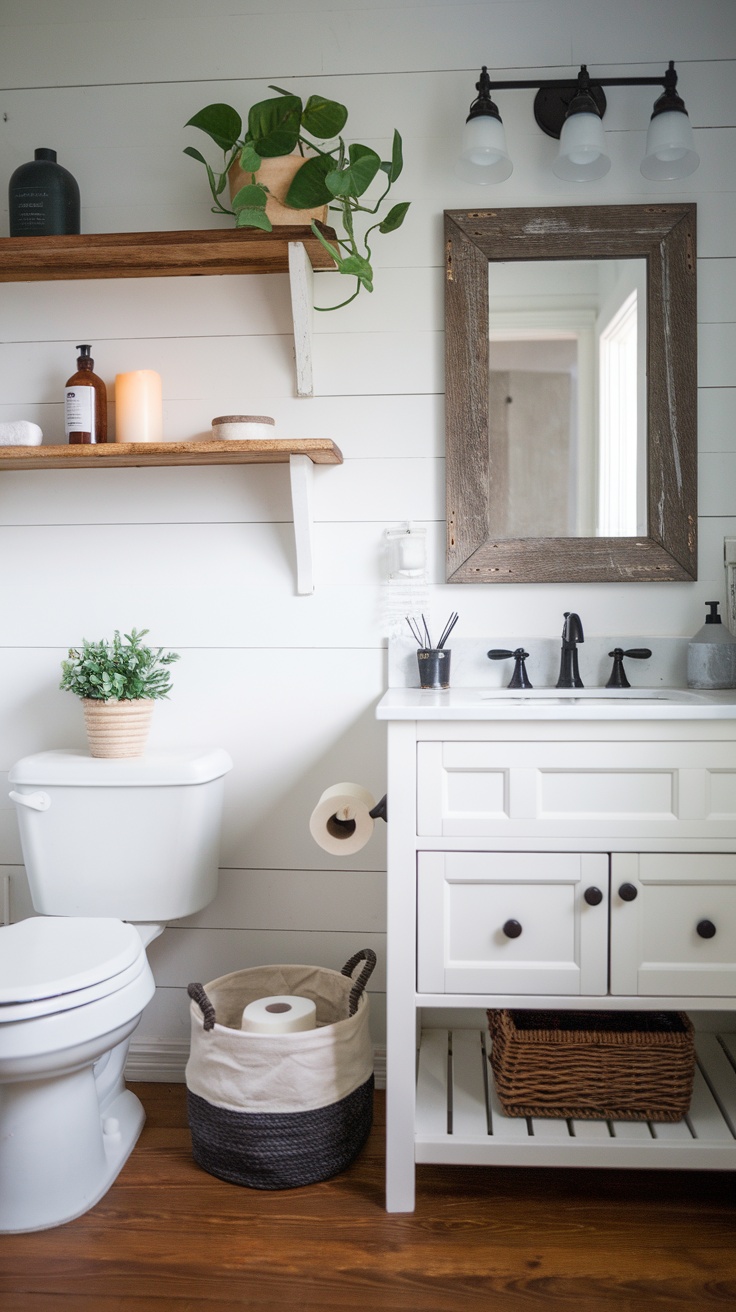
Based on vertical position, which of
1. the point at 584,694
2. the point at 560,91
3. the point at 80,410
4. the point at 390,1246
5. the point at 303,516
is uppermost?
the point at 560,91

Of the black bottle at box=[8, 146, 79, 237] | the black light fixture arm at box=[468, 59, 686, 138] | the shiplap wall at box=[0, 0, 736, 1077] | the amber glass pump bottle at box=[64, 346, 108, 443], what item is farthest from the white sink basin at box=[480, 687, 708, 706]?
the black bottle at box=[8, 146, 79, 237]

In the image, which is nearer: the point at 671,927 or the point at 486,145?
the point at 671,927

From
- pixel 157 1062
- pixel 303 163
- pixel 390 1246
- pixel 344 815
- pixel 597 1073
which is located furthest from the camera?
pixel 157 1062

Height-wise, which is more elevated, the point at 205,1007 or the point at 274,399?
the point at 274,399

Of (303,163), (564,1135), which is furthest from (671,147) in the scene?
(564,1135)

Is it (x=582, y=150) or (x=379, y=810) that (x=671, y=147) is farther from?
(x=379, y=810)

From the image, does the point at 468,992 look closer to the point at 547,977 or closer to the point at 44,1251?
the point at 547,977

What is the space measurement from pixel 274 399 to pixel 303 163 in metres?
0.46

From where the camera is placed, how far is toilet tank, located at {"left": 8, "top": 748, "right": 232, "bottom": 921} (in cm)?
179

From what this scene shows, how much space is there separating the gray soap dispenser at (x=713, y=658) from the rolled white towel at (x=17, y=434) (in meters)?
1.40

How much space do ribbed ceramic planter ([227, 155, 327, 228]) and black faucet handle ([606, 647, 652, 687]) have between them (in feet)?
3.53

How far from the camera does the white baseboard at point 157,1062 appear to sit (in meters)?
2.02

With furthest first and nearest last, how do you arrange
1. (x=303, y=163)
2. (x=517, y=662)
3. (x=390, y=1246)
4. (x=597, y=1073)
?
(x=517, y=662) < (x=303, y=163) < (x=597, y=1073) < (x=390, y=1246)

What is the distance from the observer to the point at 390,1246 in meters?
1.46
